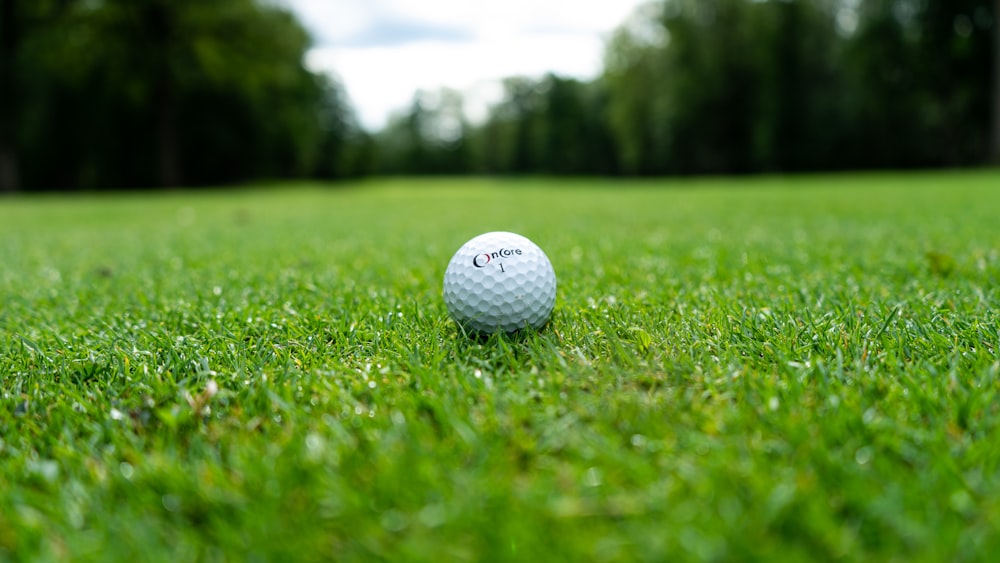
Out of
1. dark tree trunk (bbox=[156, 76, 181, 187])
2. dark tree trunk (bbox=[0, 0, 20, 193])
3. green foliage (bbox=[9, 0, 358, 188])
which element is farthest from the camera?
dark tree trunk (bbox=[156, 76, 181, 187])

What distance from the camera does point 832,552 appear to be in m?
0.90

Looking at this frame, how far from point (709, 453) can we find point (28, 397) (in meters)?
1.59

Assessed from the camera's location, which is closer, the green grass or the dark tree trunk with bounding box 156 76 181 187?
the green grass

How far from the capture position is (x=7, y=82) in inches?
768

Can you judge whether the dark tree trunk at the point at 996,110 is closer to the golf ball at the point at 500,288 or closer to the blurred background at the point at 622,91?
the blurred background at the point at 622,91

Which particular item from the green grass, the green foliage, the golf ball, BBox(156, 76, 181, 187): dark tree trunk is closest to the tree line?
the green foliage

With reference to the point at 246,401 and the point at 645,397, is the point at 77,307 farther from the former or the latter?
the point at 645,397

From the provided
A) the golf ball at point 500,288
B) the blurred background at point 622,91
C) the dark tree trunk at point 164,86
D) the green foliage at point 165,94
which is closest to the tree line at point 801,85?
Answer: the blurred background at point 622,91

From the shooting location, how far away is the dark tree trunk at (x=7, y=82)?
19.0 meters

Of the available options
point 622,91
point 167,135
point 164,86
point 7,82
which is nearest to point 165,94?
point 164,86

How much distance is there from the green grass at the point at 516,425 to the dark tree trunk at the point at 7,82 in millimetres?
21787

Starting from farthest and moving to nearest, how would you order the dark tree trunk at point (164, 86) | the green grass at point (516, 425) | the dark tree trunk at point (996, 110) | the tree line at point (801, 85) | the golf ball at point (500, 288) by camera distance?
the tree line at point (801, 85) → the dark tree trunk at point (164, 86) → the dark tree trunk at point (996, 110) → the golf ball at point (500, 288) → the green grass at point (516, 425)

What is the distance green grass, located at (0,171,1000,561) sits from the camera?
3.17 ft

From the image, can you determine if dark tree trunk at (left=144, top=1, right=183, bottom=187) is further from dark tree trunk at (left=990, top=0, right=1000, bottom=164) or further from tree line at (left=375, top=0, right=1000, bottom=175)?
dark tree trunk at (left=990, top=0, right=1000, bottom=164)
